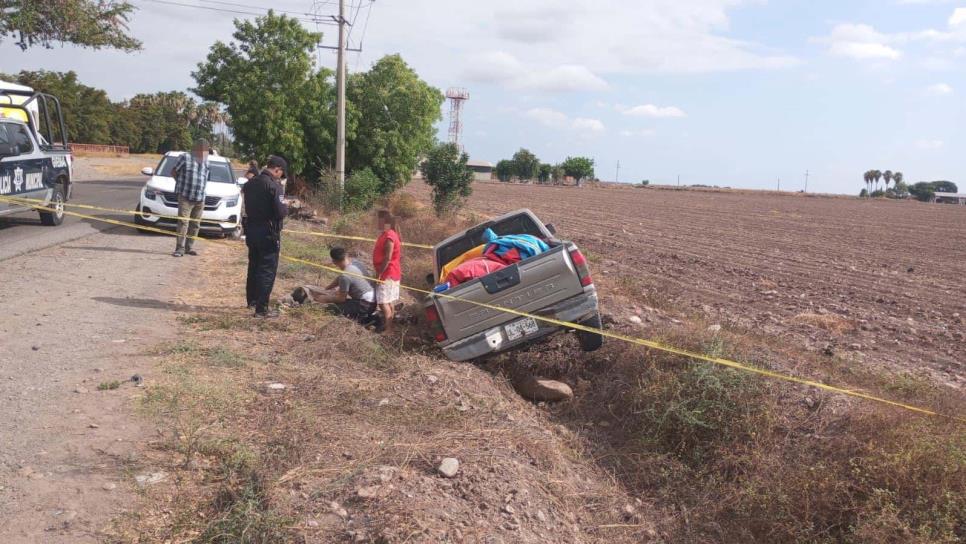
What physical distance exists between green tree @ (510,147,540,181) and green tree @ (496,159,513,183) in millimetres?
Answer: 845

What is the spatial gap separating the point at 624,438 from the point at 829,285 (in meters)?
10.3

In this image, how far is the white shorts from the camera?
324 inches

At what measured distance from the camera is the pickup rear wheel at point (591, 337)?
24.1 feet

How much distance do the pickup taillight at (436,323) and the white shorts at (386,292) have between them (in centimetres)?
115

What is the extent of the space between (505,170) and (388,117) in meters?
111

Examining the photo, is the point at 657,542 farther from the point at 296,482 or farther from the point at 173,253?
the point at 173,253

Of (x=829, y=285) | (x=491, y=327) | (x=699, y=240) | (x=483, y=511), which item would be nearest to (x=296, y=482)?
(x=483, y=511)

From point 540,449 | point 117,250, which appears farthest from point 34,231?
point 540,449

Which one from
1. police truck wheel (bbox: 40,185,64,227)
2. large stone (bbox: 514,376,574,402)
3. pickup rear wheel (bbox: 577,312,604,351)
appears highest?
police truck wheel (bbox: 40,185,64,227)

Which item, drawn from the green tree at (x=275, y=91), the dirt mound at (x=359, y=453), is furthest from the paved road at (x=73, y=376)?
the green tree at (x=275, y=91)

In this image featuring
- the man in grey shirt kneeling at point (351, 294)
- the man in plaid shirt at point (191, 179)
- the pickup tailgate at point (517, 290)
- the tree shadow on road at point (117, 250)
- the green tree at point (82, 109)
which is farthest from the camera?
the green tree at point (82, 109)

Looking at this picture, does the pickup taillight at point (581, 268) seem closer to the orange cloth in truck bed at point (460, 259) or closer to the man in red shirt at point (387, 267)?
the orange cloth in truck bed at point (460, 259)

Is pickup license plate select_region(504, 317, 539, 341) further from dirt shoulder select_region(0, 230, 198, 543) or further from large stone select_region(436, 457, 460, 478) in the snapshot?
dirt shoulder select_region(0, 230, 198, 543)

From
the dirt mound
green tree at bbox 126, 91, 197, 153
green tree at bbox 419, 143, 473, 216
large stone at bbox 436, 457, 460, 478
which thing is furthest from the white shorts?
green tree at bbox 126, 91, 197, 153
